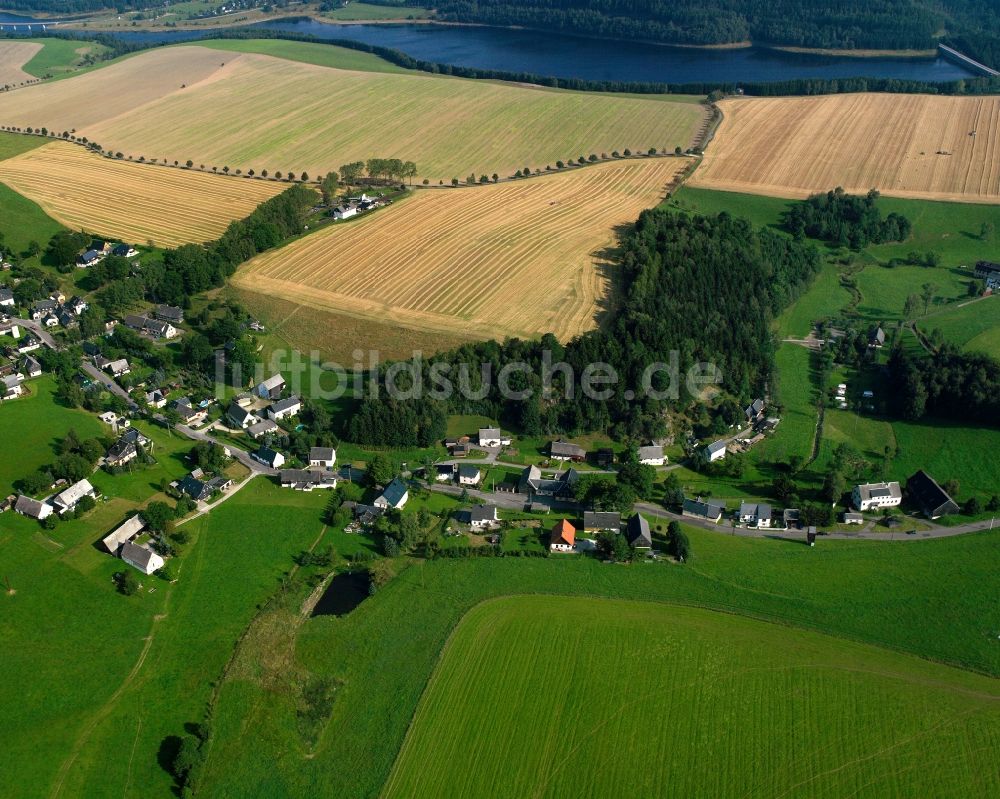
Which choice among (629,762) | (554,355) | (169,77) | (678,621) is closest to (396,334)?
(554,355)

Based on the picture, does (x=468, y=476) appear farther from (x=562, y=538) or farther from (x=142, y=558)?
(x=142, y=558)

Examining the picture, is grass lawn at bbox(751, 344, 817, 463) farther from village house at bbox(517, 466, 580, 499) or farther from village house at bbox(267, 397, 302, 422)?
village house at bbox(267, 397, 302, 422)

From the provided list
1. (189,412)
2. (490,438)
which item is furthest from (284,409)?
(490,438)

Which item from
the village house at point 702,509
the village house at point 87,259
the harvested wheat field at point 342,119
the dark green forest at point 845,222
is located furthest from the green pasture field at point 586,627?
the harvested wheat field at point 342,119

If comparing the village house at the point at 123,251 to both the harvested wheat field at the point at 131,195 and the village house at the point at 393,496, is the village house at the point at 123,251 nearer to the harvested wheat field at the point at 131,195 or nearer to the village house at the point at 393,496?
the harvested wheat field at the point at 131,195

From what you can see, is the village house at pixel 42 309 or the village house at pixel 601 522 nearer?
the village house at pixel 601 522

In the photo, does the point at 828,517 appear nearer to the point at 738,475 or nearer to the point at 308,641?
the point at 738,475
